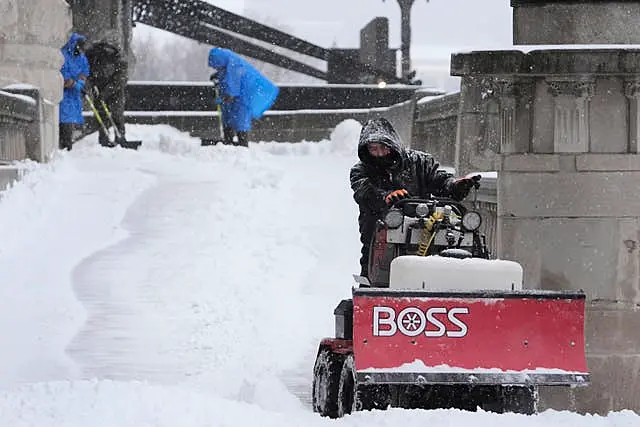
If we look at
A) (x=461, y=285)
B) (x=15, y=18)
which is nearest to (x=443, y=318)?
(x=461, y=285)

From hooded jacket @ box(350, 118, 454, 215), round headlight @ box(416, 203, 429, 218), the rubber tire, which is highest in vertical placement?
hooded jacket @ box(350, 118, 454, 215)

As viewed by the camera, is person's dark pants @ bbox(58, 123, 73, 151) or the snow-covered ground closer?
the snow-covered ground

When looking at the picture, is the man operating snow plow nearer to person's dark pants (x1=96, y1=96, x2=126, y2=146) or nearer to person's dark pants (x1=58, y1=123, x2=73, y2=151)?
person's dark pants (x1=58, y1=123, x2=73, y2=151)

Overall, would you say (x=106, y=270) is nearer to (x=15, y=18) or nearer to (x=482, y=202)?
(x=482, y=202)

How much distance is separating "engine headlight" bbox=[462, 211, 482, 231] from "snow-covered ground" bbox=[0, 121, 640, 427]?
1.17 metres

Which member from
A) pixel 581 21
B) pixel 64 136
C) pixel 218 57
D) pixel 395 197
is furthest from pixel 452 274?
pixel 218 57

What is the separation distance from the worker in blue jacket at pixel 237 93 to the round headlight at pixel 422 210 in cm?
1567

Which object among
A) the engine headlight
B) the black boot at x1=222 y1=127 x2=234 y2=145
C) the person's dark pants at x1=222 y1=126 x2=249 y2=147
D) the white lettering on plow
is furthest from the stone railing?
the white lettering on plow

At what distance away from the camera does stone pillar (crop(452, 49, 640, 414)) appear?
10.8 metres

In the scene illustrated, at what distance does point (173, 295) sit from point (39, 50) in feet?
25.4

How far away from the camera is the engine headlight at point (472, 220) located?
7820mm

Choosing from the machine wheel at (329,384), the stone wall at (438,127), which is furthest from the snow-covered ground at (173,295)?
the stone wall at (438,127)

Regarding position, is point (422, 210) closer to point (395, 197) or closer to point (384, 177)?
point (395, 197)

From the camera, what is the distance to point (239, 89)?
79.1ft
